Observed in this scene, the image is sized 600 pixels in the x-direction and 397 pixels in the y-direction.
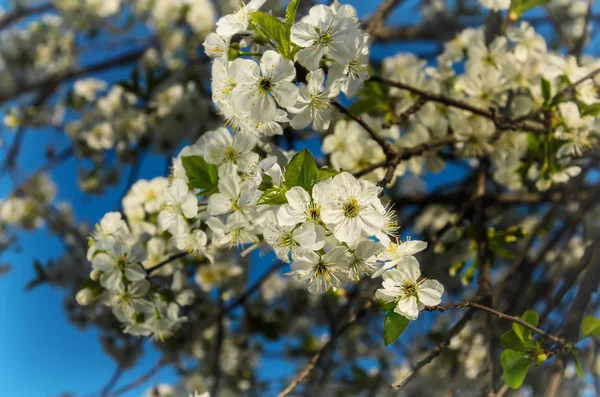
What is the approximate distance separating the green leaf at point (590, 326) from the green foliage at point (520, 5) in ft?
2.83

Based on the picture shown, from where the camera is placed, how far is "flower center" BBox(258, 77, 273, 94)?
0.74 m

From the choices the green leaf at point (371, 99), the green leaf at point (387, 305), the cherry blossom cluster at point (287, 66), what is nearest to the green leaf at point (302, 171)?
the cherry blossom cluster at point (287, 66)

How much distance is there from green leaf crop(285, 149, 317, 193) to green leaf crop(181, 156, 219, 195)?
0.21m

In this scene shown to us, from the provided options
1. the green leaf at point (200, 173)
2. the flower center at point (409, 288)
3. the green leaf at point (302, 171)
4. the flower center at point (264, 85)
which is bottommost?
the flower center at point (409, 288)

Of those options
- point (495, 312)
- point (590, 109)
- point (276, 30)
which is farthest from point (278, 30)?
point (590, 109)

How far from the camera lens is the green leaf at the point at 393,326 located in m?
0.71

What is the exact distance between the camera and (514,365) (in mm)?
872

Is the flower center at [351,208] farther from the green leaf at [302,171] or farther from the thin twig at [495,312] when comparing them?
the thin twig at [495,312]

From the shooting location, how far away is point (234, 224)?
31.9 inches

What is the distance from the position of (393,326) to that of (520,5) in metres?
1.05

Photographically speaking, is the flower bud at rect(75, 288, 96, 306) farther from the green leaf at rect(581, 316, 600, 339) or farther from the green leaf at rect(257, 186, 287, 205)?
the green leaf at rect(581, 316, 600, 339)

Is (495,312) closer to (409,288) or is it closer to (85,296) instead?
(409,288)

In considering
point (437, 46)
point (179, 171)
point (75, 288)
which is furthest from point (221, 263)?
point (437, 46)

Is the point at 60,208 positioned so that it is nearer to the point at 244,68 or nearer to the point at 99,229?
the point at 99,229
